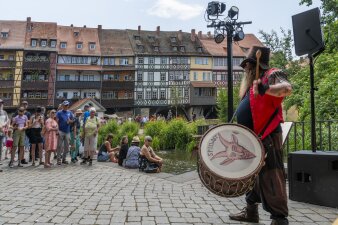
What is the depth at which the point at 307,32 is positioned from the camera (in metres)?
5.11

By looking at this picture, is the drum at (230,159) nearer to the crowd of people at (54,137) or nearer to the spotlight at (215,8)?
the crowd of people at (54,137)

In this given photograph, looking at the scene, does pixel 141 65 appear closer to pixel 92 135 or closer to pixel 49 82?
pixel 49 82

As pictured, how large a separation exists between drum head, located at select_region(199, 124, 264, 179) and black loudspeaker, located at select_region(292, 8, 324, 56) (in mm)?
2423

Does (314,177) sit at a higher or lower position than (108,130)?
lower

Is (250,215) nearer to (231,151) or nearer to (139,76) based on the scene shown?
(231,151)

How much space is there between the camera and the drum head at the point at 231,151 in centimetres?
322

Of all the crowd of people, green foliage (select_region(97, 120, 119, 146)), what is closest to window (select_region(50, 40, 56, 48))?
green foliage (select_region(97, 120, 119, 146))

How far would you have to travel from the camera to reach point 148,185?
21.9 ft

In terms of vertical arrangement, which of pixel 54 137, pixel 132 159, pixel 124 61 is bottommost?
pixel 132 159

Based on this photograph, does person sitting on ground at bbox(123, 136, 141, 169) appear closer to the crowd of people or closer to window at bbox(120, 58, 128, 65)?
the crowd of people

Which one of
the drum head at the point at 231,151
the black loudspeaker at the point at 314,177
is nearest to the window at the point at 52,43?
the black loudspeaker at the point at 314,177

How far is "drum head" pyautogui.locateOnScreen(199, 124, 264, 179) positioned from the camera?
10.6ft

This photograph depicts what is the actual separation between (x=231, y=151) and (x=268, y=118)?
0.64 meters

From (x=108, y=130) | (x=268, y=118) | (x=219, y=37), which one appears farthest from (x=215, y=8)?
(x=108, y=130)
